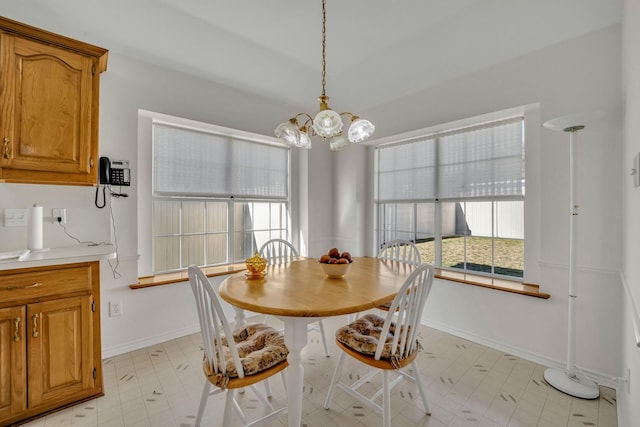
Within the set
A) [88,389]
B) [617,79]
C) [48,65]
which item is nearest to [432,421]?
[88,389]

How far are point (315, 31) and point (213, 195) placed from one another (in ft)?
6.35

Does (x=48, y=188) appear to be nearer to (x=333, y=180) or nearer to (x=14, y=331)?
(x=14, y=331)

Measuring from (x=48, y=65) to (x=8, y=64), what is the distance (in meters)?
0.18

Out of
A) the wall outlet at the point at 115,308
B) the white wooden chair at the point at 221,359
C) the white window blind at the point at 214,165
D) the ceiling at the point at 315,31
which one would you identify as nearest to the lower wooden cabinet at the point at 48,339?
the wall outlet at the point at 115,308

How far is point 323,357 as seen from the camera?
242 cm

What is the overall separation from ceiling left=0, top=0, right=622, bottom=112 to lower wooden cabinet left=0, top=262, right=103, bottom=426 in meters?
1.85

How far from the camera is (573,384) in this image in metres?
1.95

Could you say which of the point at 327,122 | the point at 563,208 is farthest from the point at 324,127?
the point at 563,208

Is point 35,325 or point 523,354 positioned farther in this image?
point 523,354

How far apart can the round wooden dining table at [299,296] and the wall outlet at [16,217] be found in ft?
5.13

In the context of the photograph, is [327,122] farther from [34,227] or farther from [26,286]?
[34,227]

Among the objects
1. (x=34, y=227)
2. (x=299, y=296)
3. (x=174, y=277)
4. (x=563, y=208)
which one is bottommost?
(x=174, y=277)

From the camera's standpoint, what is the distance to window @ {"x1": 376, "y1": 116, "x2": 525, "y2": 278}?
2.67 meters

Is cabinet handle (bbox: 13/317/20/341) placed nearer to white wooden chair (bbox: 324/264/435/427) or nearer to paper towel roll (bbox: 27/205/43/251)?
paper towel roll (bbox: 27/205/43/251)
